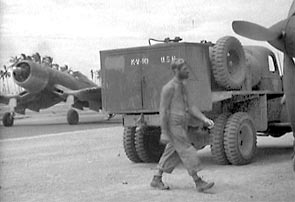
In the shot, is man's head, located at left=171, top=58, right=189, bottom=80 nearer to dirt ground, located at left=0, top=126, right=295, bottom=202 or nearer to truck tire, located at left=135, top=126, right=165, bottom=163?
dirt ground, located at left=0, top=126, right=295, bottom=202

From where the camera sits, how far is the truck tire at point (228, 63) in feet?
26.6

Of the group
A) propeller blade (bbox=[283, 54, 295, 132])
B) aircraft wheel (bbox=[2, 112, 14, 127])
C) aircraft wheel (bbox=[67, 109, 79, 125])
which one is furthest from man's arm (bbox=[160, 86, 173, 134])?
aircraft wheel (bbox=[2, 112, 14, 127])

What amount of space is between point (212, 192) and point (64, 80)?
68.3 ft

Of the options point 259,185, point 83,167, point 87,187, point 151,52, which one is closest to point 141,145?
point 83,167

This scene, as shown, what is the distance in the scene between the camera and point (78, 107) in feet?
88.8

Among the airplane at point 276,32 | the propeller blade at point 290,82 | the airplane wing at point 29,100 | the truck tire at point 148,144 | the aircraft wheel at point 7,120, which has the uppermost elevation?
the airplane at point 276,32

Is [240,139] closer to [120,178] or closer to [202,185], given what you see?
[120,178]

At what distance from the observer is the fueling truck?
7988mm

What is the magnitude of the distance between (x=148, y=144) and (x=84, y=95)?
51.0ft

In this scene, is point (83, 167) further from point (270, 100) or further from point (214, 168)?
point (270, 100)

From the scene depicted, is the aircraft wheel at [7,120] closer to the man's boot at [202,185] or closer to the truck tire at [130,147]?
the truck tire at [130,147]

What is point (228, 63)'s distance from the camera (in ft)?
27.6

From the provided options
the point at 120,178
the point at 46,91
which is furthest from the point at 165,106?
the point at 46,91

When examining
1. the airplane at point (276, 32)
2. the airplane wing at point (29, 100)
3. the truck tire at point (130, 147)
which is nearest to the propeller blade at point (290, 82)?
the airplane at point (276, 32)
